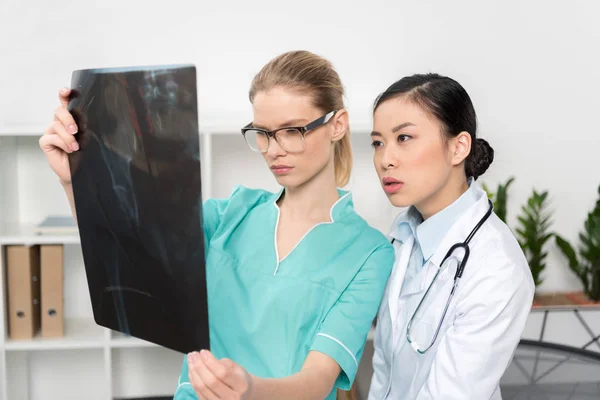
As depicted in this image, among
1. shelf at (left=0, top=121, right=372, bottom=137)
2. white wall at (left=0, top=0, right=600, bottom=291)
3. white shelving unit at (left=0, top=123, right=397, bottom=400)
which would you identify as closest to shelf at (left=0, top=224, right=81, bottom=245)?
white shelving unit at (left=0, top=123, right=397, bottom=400)

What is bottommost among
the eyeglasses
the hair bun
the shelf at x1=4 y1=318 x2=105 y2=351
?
the shelf at x1=4 y1=318 x2=105 y2=351

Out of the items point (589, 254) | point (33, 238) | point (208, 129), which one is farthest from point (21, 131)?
point (589, 254)

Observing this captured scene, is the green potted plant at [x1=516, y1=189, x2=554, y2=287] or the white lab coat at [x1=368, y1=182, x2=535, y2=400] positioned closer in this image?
the white lab coat at [x1=368, y1=182, x2=535, y2=400]

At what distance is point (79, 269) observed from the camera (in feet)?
9.85

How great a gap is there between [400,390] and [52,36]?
2170 millimetres

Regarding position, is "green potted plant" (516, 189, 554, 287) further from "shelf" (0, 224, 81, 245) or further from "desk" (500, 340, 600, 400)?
"shelf" (0, 224, 81, 245)

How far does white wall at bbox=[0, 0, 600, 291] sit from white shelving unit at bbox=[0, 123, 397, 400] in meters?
0.03

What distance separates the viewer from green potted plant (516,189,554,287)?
2.84m

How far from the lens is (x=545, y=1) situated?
2.93 metres

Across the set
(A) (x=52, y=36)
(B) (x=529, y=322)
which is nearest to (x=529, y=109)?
(B) (x=529, y=322)

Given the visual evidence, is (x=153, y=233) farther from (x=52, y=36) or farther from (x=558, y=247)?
(x=558, y=247)

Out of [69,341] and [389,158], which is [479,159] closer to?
[389,158]

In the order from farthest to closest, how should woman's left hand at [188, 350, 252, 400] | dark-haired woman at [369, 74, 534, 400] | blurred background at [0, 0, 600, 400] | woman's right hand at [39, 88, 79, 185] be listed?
blurred background at [0, 0, 600, 400]
dark-haired woman at [369, 74, 534, 400]
woman's right hand at [39, 88, 79, 185]
woman's left hand at [188, 350, 252, 400]

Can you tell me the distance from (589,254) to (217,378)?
244 centimetres
